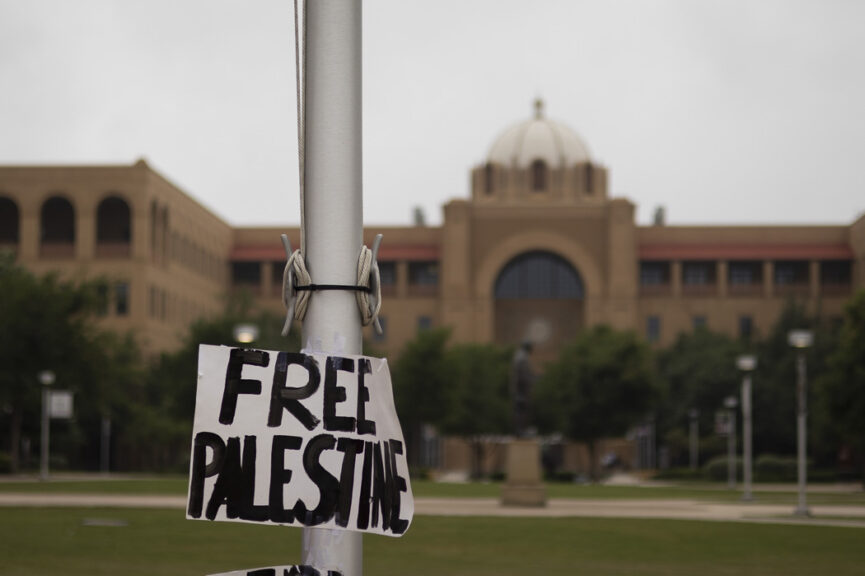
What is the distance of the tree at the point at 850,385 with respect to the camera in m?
51.6

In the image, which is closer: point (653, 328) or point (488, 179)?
point (653, 328)

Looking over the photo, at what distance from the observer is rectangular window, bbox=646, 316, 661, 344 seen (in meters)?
98.8

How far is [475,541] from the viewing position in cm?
2177

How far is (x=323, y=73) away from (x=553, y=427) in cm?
7715

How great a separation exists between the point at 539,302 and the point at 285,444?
3737 inches

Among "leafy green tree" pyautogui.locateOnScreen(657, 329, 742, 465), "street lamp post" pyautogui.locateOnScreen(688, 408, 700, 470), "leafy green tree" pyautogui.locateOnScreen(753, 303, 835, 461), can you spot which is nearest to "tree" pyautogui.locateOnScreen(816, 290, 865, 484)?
"leafy green tree" pyautogui.locateOnScreen(753, 303, 835, 461)

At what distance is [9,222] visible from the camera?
3282 inches

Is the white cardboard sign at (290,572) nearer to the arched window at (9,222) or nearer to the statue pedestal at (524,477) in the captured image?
the statue pedestal at (524,477)

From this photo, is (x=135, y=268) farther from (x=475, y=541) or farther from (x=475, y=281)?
(x=475, y=541)

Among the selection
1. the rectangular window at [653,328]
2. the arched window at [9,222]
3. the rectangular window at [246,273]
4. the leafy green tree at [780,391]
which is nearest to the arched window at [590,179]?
the rectangular window at [653,328]

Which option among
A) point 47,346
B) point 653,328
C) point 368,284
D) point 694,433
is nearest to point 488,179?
point 653,328

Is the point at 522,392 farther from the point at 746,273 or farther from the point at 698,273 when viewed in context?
the point at 746,273

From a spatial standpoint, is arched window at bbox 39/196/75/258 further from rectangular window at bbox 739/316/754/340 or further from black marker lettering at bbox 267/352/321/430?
black marker lettering at bbox 267/352/321/430

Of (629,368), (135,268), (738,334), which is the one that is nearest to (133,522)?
(629,368)
